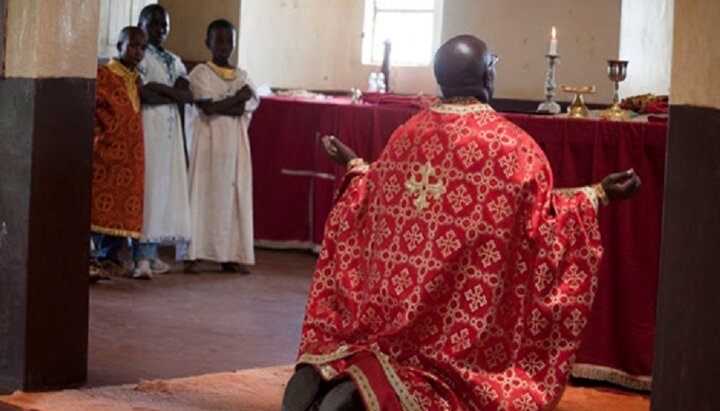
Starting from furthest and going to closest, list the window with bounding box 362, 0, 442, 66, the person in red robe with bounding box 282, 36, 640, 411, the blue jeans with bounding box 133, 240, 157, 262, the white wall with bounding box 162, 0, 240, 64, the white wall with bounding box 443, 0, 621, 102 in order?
the window with bounding box 362, 0, 442, 66, the white wall with bounding box 162, 0, 240, 64, the white wall with bounding box 443, 0, 621, 102, the blue jeans with bounding box 133, 240, 157, 262, the person in red robe with bounding box 282, 36, 640, 411

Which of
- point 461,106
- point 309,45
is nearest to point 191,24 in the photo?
point 309,45

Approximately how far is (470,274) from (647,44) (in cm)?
560

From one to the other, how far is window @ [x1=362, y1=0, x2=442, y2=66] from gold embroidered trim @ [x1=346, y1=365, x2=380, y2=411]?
7.43 metres

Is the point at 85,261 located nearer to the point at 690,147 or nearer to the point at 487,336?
the point at 487,336

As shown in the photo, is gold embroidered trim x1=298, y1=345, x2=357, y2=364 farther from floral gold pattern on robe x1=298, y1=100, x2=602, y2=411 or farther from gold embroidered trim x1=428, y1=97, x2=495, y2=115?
gold embroidered trim x1=428, y1=97, x2=495, y2=115

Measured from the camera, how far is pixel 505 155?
216 inches

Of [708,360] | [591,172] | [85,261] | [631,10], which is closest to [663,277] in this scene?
[708,360]

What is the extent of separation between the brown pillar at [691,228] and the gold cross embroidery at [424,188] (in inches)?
41.5

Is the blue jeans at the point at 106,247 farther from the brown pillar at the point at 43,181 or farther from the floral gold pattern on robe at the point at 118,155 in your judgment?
the brown pillar at the point at 43,181

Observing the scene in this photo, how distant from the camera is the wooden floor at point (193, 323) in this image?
713 cm

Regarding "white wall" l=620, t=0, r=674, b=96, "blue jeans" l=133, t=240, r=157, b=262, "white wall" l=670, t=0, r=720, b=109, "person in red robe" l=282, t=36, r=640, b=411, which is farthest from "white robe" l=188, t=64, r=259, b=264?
"white wall" l=670, t=0, r=720, b=109

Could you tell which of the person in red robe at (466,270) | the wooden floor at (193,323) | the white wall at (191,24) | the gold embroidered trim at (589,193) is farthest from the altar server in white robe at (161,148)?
the gold embroidered trim at (589,193)

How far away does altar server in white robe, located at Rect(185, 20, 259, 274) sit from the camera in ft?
31.9

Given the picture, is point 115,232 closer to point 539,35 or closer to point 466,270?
point 539,35
